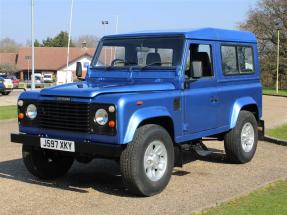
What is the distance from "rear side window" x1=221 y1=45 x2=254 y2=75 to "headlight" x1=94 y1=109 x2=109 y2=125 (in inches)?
113

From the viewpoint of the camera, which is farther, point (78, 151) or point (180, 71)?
point (180, 71)

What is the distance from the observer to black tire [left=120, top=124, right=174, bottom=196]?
6.25 metres

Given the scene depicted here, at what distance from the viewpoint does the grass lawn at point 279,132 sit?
12.4 metres

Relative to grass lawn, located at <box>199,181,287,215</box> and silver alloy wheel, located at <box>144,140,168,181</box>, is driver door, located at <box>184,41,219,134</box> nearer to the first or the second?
silver alloy wheel, located at <box>144,140,168,181</box>

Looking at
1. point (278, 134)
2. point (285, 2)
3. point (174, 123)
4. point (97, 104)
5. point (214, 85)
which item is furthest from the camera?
point (285, 2)

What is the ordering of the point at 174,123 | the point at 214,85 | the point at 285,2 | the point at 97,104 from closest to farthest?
the point at 97,104 → the point at 174,123 → the point at 214,85 → the point at 285,2

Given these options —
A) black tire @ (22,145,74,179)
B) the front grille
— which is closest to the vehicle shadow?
black tire @ (22,145,74,179)

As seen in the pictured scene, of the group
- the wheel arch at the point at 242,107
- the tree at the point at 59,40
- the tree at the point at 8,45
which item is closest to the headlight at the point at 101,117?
the wheel arch at the point at 242,107

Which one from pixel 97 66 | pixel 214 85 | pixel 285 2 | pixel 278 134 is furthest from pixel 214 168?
pixel 285 2

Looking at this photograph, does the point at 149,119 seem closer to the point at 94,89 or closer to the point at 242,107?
the point at 94,89

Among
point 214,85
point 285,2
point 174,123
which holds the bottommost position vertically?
point 174,123

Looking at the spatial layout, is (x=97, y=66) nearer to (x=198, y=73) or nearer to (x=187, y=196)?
(x=198, y=73)

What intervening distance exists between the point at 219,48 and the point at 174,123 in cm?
196

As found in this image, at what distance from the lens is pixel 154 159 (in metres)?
6.66
